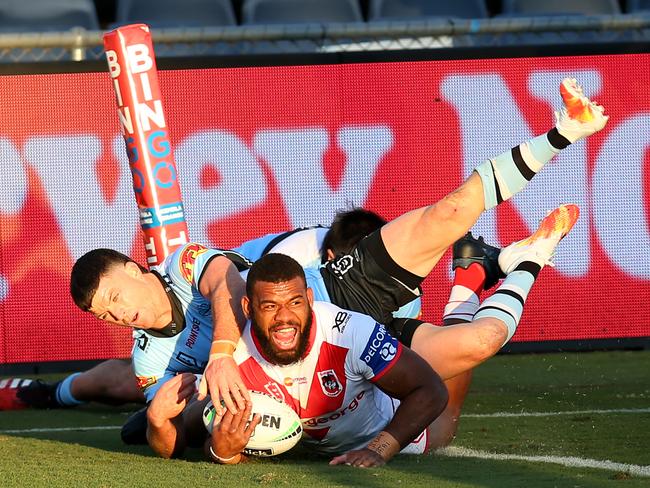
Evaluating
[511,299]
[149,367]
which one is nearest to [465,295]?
[511,299]

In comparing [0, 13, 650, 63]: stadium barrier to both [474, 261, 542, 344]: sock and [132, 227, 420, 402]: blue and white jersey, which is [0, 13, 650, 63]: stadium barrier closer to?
[474, 261, 542, 344]: sock

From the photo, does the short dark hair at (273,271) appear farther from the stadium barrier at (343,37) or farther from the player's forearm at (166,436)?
the stadium barrier at (343,37)

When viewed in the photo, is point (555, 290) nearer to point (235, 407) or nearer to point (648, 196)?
point (648, 196)

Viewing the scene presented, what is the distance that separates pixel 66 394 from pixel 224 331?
2753 mm

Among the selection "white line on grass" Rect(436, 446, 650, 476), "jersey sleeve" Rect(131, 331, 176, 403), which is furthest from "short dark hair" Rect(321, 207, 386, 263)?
"white line on grass" Rect(436, 446, 650, 476)

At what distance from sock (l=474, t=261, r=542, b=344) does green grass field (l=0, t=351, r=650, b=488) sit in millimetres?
569

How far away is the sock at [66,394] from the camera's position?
300 inches

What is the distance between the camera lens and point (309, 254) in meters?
6.95

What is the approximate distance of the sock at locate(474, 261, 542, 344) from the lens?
5.96m

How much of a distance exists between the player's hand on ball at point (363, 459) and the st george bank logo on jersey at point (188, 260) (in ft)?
3.86

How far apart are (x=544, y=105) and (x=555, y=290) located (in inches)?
51.2

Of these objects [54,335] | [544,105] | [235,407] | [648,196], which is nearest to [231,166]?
[54,335]

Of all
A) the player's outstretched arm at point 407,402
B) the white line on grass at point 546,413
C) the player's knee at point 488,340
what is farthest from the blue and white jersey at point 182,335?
the white line on grass at point 546,413

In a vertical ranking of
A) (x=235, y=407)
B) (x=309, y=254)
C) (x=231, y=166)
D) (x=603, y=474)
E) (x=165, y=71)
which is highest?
(x=165, y=71)
